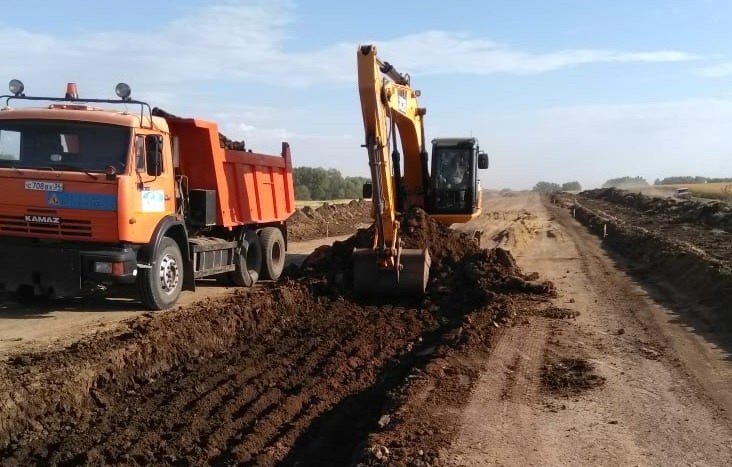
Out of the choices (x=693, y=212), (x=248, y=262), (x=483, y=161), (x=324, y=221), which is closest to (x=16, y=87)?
(x=248, y=262)

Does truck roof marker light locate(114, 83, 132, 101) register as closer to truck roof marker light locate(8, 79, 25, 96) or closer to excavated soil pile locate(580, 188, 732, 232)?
truck roof marker light locate(8, 79, 25, 96)

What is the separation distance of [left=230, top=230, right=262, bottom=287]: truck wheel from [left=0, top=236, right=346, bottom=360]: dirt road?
0.79 meters

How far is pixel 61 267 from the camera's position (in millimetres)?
9391

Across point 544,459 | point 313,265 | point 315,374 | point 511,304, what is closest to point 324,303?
point 313,265

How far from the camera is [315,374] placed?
297 inches

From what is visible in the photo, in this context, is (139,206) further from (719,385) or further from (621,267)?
(621,267)

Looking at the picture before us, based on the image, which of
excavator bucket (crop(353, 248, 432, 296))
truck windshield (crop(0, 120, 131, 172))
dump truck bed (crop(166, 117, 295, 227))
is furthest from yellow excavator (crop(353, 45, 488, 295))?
truck windshield (crop(0, 120, 131, 172))

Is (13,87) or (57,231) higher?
(13,87)

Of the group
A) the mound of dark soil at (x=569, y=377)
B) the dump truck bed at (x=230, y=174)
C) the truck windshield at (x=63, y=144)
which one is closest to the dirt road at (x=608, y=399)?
the mound of dark soil at (x=569, y=377)

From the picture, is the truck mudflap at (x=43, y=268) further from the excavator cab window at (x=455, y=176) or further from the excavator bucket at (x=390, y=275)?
the excavator cab window at (x=455, y=176)

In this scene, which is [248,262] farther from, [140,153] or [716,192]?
[716,192]

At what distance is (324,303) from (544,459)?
6.75 meters

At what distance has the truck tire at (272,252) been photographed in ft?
47.2

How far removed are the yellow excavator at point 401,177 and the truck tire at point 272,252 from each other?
2.27 metres
